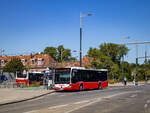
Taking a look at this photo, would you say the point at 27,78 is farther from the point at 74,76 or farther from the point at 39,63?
the point at 39,63

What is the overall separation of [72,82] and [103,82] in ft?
30.8

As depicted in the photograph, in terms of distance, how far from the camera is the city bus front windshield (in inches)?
1147

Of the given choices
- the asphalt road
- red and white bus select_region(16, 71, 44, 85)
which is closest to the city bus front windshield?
the asphalt road

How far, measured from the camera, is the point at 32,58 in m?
76.5

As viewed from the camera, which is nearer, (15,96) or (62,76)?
(15,96)

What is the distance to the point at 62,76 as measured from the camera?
2938 centimetres

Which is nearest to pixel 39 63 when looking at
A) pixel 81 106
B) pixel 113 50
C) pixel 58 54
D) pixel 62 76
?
pixel 58 54

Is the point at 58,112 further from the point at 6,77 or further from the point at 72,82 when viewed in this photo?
the point at 6,77

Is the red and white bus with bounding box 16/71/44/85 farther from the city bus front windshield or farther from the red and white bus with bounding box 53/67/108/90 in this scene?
the city bus front windshield

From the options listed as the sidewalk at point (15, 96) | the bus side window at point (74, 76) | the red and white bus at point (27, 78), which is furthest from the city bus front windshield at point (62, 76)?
the red and white bus at point (27, 78)

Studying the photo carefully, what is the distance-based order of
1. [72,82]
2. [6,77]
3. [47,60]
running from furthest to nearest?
1. [47,60]
2. [6,77]
3. [72,82]

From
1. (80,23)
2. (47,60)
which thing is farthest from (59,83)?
(47,60)

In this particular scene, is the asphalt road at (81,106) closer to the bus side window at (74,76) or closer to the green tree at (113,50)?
the bus side window at (74,76)

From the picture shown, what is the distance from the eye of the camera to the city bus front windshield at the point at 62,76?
95.6 feet
